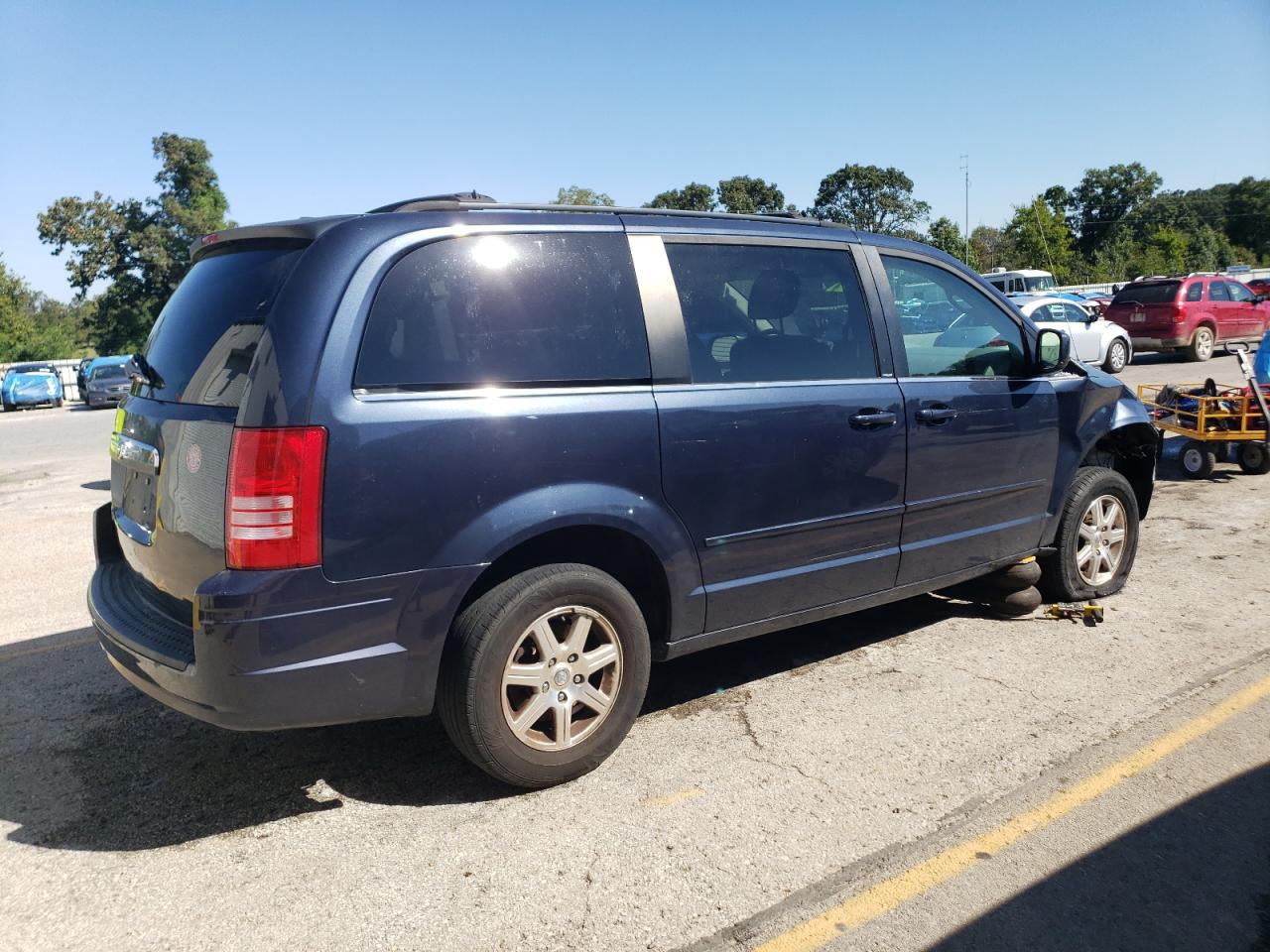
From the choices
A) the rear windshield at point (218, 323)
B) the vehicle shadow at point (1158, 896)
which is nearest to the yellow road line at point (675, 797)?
the vehicle shadow at point (1158, 896)

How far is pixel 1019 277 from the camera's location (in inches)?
1428

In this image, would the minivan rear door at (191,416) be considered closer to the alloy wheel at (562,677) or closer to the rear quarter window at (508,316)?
the rear quarter window at (508,316)

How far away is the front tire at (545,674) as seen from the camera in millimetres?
3195

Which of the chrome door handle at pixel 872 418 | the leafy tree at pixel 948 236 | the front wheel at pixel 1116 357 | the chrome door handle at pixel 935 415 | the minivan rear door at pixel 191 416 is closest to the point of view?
the minivan rear door at pixel 191 416

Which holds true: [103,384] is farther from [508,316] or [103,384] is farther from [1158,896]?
[1158,896]

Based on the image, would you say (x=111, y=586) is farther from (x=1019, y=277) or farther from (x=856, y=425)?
(x=1019, y=277)

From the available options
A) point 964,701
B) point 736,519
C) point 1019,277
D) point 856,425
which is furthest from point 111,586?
point 1019,277

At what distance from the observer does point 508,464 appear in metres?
3.18

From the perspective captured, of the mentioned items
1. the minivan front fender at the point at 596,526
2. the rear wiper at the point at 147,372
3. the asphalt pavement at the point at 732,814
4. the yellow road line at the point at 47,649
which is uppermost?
the rear wiper at the point at 147,372

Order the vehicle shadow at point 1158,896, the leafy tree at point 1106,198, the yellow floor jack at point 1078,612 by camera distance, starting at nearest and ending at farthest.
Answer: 1. the vehicle shadow at point 1158,896
2. the yellow floor jack at point 1078,612
3. the leafy tree at point 1106,198

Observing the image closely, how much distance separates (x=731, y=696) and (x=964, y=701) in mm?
982

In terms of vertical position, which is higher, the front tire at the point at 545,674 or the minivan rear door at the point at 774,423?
the minivan rear door at the point at 774,423

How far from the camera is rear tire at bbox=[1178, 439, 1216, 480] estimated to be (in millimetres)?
9445

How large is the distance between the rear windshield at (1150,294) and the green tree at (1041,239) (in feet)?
122
